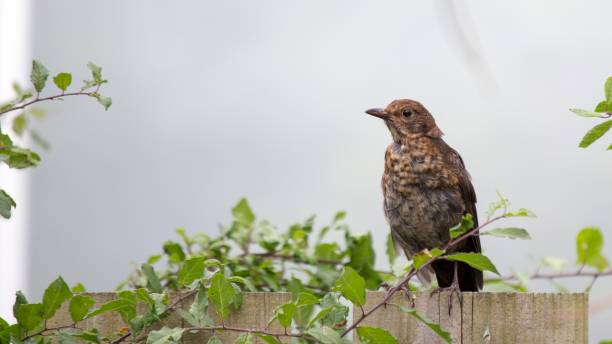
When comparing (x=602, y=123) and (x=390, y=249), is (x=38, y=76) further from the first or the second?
(x=390, y=249)

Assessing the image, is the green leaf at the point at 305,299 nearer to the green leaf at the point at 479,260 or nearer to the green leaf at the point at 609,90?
the green leaf at the point at 479,260

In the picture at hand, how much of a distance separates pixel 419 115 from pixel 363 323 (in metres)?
1.27

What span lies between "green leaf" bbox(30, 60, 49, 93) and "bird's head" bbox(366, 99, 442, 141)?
145cm

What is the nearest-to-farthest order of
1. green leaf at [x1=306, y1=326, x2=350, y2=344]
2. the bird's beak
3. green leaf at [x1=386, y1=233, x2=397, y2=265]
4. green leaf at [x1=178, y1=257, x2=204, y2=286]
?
1. green leaf at [x1=306, y1=326, x2=350, y2=344]
2. green leaf at [x1=178, y1=257, x2=204, y2=286]
3. green leaf at [x1=386, y1=233, x2=397, y2=265]
4. the bird's beak

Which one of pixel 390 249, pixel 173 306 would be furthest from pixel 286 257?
pixel 173 306

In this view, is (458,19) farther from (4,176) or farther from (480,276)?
(4,176)

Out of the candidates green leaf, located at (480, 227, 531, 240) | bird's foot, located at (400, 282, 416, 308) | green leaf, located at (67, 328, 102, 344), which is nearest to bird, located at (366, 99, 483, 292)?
bird's foot, located at (400, 282, 416, 308)

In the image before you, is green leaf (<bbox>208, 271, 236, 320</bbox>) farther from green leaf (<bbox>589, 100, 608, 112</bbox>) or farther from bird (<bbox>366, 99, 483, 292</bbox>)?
bird (<bbox>366, 99, 483, 292</bbox>)

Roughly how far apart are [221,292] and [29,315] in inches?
17.5

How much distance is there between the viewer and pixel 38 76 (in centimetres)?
172

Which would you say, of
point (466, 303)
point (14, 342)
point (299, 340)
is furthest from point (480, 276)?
point (14, 342)

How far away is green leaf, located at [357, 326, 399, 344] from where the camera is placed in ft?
5.27

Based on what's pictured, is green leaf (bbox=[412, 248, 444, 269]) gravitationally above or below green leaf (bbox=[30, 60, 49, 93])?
below

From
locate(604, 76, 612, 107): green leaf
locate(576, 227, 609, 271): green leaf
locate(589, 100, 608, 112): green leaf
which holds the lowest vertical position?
locate(576, 227, 609, 271): green leaf
